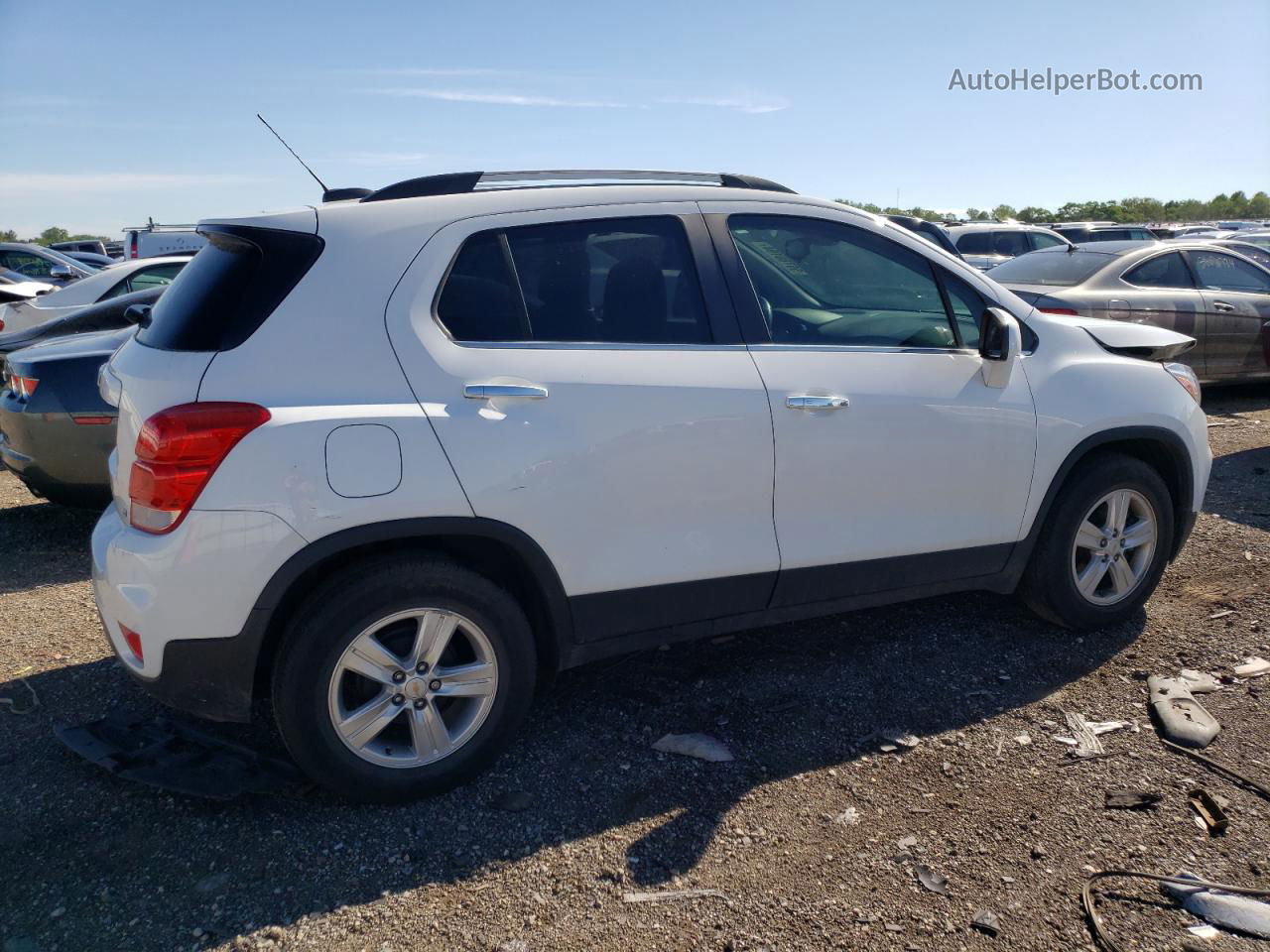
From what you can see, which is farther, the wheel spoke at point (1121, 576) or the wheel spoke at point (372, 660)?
the wheel spoke at point (1121, 576)

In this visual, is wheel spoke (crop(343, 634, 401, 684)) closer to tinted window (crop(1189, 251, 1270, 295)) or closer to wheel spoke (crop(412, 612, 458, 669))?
wheel spoke (crop(412, 612, 458, 669))

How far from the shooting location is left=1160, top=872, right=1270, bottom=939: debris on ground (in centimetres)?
262

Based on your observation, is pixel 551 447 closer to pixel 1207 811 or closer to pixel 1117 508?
pixel 1207 811

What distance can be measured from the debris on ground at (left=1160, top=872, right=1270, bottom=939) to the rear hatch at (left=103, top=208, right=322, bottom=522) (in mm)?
3078

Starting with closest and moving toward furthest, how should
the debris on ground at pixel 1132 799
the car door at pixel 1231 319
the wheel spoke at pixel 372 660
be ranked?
the wheel spoke at pixel 372 660 → the debris on ground at pixel 1132 799 → the car door at pixel 1231 319

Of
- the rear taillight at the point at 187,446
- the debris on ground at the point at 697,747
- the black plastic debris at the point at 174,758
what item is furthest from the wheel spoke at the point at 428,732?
the rear taillight at the point at 187,446

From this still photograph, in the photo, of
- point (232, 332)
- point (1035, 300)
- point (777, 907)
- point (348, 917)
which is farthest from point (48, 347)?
point (1035, 300)

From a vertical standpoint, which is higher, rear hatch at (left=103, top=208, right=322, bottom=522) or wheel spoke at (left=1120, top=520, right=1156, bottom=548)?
rear hatch at (left=103, top=208, right=322, bottom=522)

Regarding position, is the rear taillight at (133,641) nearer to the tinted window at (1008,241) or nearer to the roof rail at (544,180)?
the roof rail at (544,180)

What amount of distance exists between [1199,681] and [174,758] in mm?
3854

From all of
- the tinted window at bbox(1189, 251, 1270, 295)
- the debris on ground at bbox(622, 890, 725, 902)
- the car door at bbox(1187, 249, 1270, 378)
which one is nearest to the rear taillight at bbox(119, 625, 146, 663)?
the debris on ground at bbox(622, 890, 725, 902)

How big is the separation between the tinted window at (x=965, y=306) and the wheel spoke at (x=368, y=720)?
255 centimetres

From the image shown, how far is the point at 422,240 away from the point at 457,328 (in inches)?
11.9

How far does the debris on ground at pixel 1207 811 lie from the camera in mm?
3043
